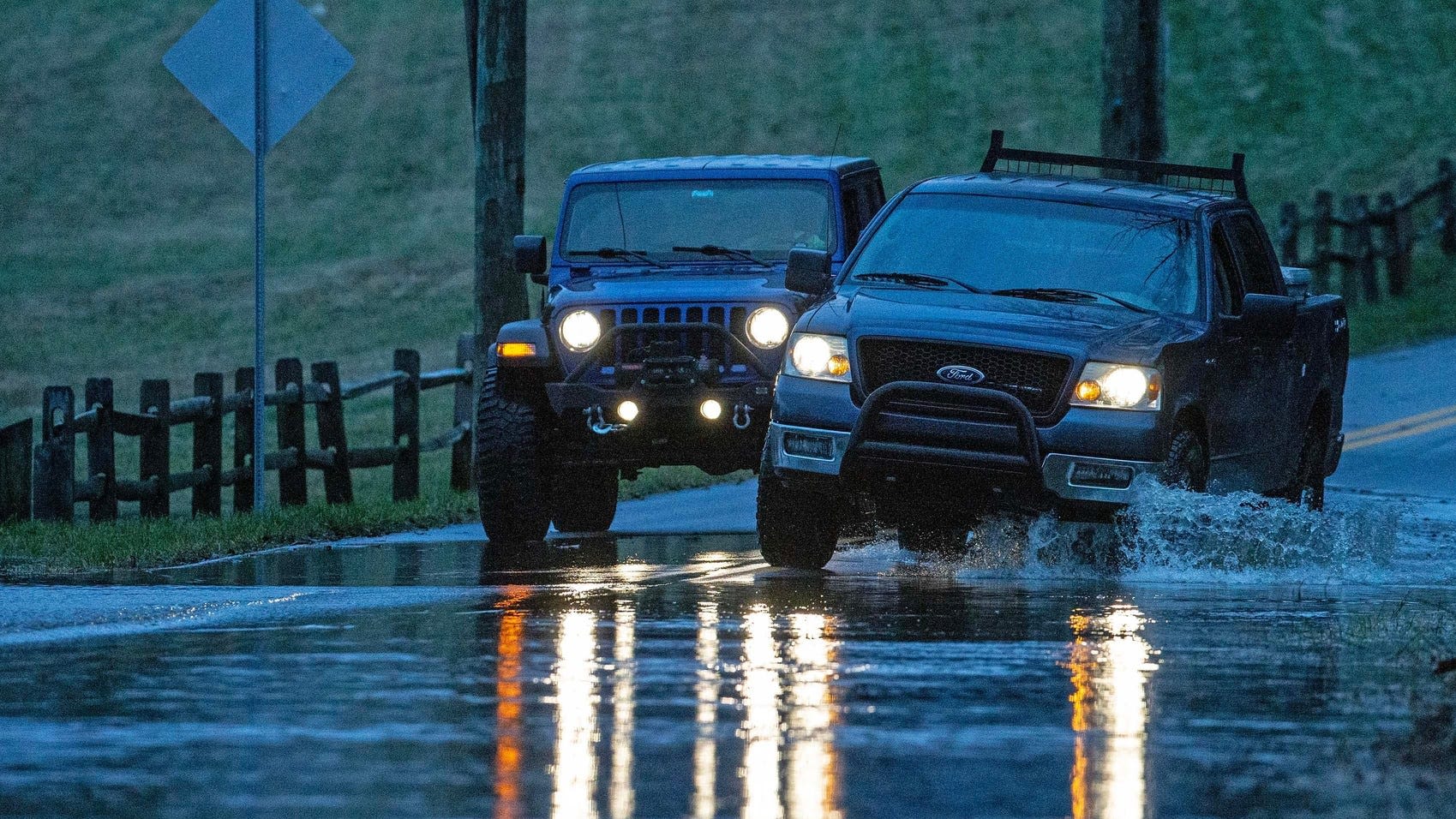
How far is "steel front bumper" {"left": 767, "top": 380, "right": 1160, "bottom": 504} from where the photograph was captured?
12812mm

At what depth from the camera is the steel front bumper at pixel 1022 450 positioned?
12.8 metres

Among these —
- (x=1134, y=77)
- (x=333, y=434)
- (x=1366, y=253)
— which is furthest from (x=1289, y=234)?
(x=333, y=434)

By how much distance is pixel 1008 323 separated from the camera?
42.8 ft

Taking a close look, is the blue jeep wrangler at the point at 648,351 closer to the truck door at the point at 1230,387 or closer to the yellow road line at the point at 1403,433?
the truck door at the point at 1230,387

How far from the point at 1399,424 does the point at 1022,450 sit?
1172 cm

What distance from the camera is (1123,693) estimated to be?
9211mm

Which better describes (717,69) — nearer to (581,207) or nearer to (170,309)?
(170,309)

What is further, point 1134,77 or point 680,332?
point 1134,77

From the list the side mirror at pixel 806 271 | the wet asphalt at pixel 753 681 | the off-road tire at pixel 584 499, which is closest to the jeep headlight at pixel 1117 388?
the wet asphalt at pixel 753 681

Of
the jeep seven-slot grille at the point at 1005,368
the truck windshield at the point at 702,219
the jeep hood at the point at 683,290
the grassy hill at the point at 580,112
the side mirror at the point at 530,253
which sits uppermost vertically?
the grassy hill at the point at 580,112

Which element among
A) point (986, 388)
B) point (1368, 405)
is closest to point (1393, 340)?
point (1368, 405)

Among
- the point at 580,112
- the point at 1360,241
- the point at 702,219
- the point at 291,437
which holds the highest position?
the point at 580,112

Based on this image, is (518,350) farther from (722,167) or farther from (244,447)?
(244,447)

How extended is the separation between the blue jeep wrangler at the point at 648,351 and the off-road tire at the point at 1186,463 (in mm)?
2905
